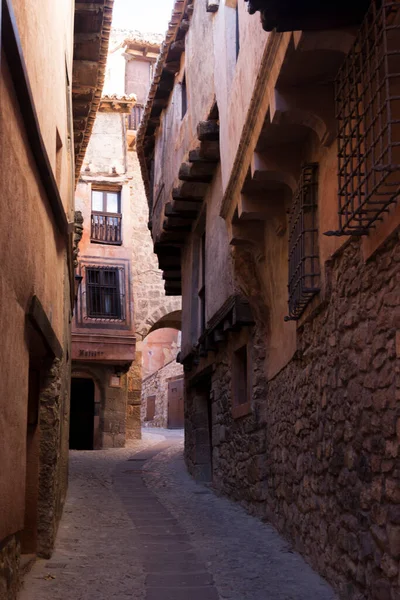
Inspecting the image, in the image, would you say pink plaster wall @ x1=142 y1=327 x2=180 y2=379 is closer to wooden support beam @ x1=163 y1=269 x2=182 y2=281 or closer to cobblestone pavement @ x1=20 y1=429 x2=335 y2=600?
wooden support beam @ x1=163 y1=269 x2=182 y2=281

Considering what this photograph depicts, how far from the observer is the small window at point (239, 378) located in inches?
402

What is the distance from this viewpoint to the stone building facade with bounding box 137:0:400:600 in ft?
14.1

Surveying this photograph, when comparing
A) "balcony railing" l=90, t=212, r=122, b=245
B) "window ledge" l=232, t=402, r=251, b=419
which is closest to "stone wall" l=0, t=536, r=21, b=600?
"window ledge" l=232, t=402, r=251, b=419

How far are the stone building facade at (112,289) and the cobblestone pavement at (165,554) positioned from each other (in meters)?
9.44

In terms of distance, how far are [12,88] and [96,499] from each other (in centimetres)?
779

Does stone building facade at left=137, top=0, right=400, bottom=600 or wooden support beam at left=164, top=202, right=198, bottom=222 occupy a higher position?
wooden support beam at left=164, top=202, right=198, bottom=222

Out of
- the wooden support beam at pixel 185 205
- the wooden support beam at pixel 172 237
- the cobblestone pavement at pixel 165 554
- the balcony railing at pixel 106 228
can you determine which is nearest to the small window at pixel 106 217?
the balcony railing at pixel 106 228

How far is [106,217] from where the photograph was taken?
23203mm

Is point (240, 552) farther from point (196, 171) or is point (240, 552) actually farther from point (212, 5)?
point (212, 5)

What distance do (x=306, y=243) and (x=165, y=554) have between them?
3.34m

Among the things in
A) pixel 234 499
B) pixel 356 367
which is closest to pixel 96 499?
pixel 234 499

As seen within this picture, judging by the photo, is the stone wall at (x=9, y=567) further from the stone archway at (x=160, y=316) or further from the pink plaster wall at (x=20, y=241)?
the stone archway at (x=160, y=316)

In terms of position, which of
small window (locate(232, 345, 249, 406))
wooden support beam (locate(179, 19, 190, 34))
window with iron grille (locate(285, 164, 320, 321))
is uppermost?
wooden support beam (locate(179, 19, 190, 34))

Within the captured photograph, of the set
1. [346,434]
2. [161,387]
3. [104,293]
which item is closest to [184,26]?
[346,434]
